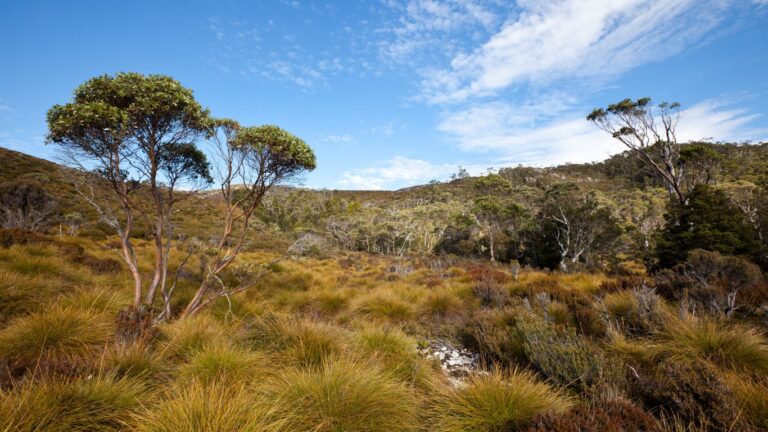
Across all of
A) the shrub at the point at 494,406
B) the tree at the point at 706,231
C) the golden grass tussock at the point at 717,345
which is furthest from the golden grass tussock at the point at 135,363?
the tree at the point at 706,231

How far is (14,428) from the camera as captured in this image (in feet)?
7.51

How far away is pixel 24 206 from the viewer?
19.9m

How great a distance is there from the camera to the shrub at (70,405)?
241 cm

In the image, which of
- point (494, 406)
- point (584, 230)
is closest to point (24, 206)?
point (494, 406)

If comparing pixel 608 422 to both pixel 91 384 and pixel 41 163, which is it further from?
pixel 41 163

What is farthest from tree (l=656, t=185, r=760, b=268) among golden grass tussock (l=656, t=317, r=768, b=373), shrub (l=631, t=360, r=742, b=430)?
shrub (l=631, t=360, r=742, b=430)

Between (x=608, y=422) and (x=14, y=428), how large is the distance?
15.1 feet

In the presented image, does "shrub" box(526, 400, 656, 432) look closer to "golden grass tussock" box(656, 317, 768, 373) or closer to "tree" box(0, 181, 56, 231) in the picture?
"golden grass tussock" box(656, 317, 768, 373)

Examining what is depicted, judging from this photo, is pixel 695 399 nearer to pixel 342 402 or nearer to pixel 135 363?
pixel 342 402

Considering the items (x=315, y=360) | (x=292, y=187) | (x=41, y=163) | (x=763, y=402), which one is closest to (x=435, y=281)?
(x=292, y=187)

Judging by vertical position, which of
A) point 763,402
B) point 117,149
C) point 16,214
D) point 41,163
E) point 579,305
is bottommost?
point 579,305

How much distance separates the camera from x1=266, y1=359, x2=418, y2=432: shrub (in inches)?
117

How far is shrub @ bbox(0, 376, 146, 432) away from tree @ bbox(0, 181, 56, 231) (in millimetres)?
22917

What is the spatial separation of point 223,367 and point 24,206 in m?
26.9
